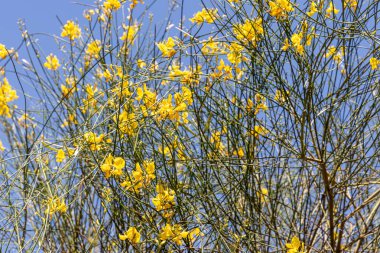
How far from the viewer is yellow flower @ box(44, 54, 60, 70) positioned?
10.4ft

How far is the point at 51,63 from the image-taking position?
321 centimetres

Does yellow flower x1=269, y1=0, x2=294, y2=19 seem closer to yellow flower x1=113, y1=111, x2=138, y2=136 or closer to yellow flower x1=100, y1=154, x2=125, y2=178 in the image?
yellow flower x1=113, y1=111, x2=138, y2=136

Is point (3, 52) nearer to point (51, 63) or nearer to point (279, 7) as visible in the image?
point (51, 63)

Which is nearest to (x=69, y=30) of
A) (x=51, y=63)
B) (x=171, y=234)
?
(x=51, y=63)

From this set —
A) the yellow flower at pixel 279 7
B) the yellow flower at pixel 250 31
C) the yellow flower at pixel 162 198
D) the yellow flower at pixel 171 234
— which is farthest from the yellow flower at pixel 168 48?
the yellow flower at pixel 171 234

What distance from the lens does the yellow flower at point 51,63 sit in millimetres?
3183

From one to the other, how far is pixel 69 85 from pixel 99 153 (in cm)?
97

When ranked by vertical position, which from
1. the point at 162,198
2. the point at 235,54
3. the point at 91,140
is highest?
the point at 235,54

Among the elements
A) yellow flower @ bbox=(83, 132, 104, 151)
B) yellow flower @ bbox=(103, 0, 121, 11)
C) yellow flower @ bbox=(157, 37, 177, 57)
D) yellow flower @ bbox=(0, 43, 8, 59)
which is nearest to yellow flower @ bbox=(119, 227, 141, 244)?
yellow flower @ bbox=(83, 132, 104, 151)

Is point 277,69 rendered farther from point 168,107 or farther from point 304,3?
point 168,107

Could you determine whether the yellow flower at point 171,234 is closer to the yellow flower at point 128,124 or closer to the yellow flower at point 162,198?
the yellow flower at point 162,198

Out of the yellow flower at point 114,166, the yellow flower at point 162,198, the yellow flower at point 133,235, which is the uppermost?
the yellow flower at point 114,166

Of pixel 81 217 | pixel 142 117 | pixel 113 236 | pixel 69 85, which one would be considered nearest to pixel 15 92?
pixel 69 85

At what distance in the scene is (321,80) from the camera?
7.98 feet
